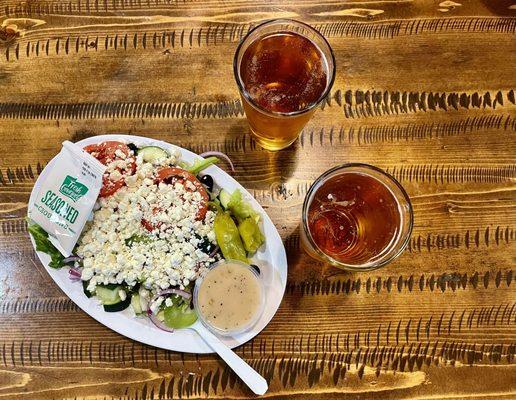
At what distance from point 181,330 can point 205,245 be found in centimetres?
29

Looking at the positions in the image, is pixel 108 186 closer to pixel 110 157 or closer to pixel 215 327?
pixel 110 157

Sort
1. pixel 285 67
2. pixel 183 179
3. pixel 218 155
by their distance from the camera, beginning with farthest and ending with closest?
1. pixel 218 155
2. pixel 183 179
3. pixel 285 67

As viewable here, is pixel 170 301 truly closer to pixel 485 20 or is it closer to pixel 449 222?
pixel 449 222

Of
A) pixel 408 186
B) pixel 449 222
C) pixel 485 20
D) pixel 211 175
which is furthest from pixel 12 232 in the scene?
pixel 485 20

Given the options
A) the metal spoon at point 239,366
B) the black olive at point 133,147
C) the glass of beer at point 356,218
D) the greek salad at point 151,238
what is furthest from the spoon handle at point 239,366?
the black olive at point 133,147

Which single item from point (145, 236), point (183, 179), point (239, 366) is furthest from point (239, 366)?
point (183, 179)

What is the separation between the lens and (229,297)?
161cm

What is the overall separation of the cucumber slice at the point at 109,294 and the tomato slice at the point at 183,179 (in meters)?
0.36

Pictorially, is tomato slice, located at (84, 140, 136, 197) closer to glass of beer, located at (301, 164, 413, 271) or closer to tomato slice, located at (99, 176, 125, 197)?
tomato slice, located at (99, 176, 125, 197)

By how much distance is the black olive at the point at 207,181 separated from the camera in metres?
1.71

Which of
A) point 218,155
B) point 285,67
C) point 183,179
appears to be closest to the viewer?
point 285,67

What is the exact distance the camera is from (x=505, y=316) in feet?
5.72

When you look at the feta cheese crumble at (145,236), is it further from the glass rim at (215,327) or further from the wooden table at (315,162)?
the wooden table at (315,162)

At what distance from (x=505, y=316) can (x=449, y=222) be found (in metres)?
0.38
